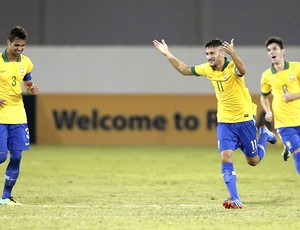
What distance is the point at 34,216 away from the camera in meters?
9.21

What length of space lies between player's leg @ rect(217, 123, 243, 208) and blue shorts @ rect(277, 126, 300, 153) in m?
0.73

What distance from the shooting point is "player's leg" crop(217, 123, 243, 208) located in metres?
10.2

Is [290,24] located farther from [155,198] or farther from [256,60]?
[155,198]

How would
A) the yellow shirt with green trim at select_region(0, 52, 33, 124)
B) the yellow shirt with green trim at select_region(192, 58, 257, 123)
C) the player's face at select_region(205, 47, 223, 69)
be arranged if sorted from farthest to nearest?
the yellow shirt with green trim at select_region(0, 52, 33, 124) < the yellow shirt with green trim at select_region(192, 58, 257, 123) < the player's face at select_region(205, 47, 223, 69)

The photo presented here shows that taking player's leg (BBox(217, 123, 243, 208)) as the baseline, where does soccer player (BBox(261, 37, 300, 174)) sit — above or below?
above

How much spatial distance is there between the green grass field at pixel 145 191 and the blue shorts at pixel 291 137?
726 mm

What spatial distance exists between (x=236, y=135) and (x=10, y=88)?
2.87m

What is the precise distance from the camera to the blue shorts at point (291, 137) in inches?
420

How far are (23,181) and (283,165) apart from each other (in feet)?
18.3

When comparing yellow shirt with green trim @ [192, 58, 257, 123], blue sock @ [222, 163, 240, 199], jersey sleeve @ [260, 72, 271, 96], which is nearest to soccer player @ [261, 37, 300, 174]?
jersey sleeve @ [260, 72, 271, 96]

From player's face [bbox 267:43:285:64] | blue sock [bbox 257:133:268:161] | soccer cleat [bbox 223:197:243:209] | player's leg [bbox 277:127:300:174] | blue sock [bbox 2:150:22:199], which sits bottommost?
soccer cleat [bbox 223:197:243:209]

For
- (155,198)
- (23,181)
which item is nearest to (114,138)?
(23,181)

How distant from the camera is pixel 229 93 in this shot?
1038 centimetres

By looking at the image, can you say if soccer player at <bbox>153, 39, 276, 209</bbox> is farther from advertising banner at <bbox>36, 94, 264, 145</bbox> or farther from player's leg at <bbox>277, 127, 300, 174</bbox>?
advertising banner at <bbox>36, 94, 264, 145</bbox>
